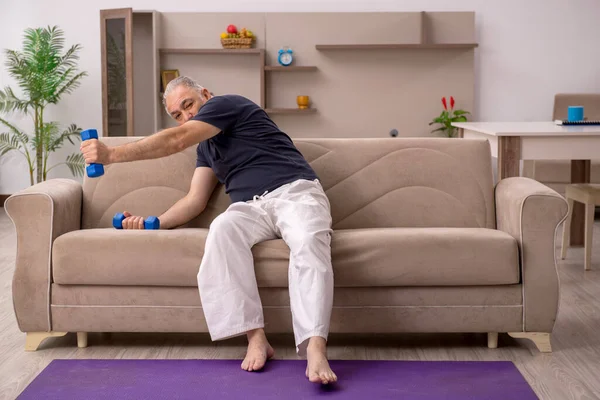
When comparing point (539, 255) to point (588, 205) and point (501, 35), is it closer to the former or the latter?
point (588, 205)

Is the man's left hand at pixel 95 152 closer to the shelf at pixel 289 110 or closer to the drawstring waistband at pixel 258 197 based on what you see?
the drawstring waistband at pixel 258 197

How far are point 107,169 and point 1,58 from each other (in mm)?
4095

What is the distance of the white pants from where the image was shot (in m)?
2.44

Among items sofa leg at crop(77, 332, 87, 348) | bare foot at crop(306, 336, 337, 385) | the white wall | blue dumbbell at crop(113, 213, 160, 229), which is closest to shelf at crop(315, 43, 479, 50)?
the white wall

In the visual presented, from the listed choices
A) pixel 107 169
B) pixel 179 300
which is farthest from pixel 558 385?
pixel 107 169

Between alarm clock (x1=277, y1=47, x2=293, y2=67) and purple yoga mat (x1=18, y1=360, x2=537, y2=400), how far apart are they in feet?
13.8

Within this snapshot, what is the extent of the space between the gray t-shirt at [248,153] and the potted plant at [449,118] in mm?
3629

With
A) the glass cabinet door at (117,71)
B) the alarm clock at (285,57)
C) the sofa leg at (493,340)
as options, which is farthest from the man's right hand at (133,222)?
the alarm clock at (285,57)

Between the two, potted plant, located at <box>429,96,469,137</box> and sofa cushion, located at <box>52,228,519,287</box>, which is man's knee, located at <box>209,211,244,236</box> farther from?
potted plant, located at <box>429,96,469,137</box>

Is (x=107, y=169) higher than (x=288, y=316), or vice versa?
(x=107, y=169)

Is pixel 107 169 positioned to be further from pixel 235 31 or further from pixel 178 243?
pixel 235 31

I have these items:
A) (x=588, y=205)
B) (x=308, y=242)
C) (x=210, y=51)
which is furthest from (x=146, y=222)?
(x=210, y=51)

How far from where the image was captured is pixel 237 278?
2.54 metres

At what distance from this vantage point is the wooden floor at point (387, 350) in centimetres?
247
